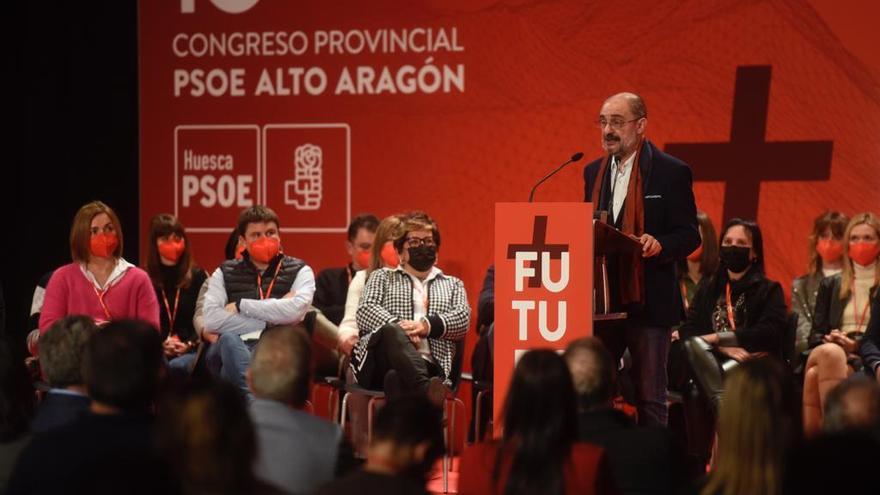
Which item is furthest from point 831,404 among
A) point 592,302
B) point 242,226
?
point 242,226

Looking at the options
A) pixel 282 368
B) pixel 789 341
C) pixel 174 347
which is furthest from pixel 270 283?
pixel 282 368

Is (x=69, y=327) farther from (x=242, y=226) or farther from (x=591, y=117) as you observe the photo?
(x=591, y=117)

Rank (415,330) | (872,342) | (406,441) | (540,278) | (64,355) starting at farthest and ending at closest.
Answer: (415,330), (872,342), (540,278), (64,355), (406,441)

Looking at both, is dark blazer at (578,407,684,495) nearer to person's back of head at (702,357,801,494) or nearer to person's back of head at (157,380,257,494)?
person's back of head at (702,357,801,494)

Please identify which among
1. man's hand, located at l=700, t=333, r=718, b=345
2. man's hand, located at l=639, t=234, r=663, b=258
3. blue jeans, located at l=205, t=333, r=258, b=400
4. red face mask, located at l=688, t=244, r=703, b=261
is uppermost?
man's hand, located at l=639, t=234, r=663, b=258

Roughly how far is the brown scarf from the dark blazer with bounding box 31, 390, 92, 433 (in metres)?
2.13

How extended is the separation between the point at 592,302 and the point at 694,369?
155 centimetres

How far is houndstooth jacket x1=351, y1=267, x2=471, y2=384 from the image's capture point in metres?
5.99

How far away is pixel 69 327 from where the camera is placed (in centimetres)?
365

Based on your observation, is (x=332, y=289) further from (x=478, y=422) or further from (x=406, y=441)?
(x=406, y=441)

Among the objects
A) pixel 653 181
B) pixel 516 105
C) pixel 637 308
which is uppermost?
pixel 516 105

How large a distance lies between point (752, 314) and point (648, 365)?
138 centimetres

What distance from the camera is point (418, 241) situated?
618 cm

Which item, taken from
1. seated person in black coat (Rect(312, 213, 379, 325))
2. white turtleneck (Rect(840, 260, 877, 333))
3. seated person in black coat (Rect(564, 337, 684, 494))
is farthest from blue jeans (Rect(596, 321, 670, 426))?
seated person in black coat (Rect(312, 213, 379, 325))
